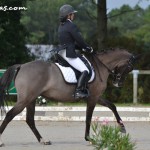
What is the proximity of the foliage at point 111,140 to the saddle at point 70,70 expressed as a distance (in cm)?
363

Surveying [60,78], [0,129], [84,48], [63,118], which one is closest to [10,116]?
→ [0,129]

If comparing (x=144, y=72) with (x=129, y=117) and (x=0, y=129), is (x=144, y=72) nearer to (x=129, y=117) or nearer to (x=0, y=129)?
(x=129, y=117)

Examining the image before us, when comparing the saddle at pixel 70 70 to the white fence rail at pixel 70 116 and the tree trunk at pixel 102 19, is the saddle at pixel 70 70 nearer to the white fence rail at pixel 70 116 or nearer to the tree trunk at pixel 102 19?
the white fence rail at pixel 70 116

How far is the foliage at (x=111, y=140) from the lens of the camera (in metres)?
7.30

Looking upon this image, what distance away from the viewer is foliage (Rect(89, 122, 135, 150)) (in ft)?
24.0

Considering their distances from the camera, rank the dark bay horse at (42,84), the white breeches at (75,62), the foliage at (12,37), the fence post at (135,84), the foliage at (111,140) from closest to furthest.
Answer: the foliage at (111,140) → the dark bay horse at (42,84) → the white breeches at (75,62) → the fence post at (135,84) → the foliage at (12,37)

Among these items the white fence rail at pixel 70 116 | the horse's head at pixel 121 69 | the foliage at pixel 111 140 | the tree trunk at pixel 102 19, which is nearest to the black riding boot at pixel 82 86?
the horse's head at pixel 121 69

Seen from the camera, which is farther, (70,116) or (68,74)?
(70,116)

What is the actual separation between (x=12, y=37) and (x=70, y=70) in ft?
56.6

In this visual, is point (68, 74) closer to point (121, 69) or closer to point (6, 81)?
point (6, 81)

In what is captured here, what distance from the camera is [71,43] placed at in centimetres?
1127

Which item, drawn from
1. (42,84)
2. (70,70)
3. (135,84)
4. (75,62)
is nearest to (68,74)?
(70,70)

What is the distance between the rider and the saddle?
0.08 metres

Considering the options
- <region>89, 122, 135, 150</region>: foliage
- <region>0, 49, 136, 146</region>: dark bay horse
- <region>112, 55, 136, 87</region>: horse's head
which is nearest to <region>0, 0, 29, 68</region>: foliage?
<region>112, 55, 136, 87</region>: horse's head
